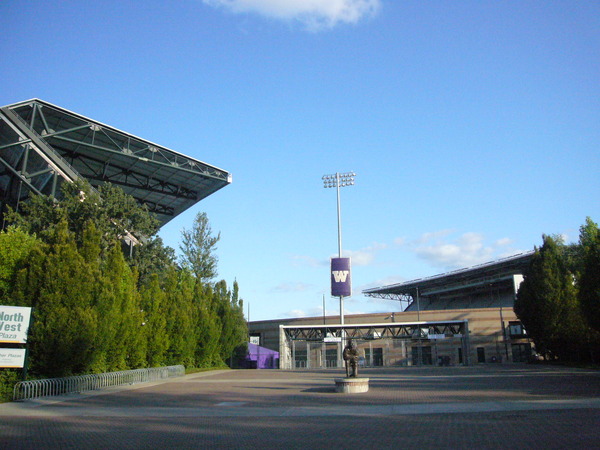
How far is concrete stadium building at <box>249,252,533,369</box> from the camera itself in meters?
55.8

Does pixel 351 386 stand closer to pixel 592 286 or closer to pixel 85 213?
Answer: pixel 592 286

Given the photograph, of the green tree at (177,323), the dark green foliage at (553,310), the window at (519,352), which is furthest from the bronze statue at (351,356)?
the window at (519,352)

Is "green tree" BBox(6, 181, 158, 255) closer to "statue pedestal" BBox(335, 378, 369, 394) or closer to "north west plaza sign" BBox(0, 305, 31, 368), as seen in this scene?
"north west plaza sign" BBox(0, 305, 31, 368)

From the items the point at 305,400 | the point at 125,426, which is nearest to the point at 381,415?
the point at 305,400

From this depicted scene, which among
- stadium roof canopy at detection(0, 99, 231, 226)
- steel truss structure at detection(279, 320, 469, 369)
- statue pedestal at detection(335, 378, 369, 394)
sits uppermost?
stadium roof canopy at detection(0, 99, 231, 226)

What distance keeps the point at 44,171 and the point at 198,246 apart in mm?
23108

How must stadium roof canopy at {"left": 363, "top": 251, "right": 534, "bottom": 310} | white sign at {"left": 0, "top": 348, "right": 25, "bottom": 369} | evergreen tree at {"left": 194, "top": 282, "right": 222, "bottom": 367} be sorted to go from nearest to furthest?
white sign at {"left": 0, "top": 348, "right": 25, "bottom": 369} → evergreen tree at {"left": 194, "top": 282, "right": 222, "bottom": 367} → stadium roof canopy at {"left": 363, "top": 251, "right": 534, "bottom": 310}

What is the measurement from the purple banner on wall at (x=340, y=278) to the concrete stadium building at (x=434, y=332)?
3.69 m

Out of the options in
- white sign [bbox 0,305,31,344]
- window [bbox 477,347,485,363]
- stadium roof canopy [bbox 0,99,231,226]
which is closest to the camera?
white sign [bbox 0,305,31,344]

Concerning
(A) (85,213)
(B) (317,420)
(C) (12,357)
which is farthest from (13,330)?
(A) (85,213)

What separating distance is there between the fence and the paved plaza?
0.99m

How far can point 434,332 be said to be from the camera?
55.2m

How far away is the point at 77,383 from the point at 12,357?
11.4 feet

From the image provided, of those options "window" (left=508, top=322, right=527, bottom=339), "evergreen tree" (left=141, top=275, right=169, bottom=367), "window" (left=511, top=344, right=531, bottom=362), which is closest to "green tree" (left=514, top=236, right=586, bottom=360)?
"window" (left=508, top=322, right=527, bottom=339)
